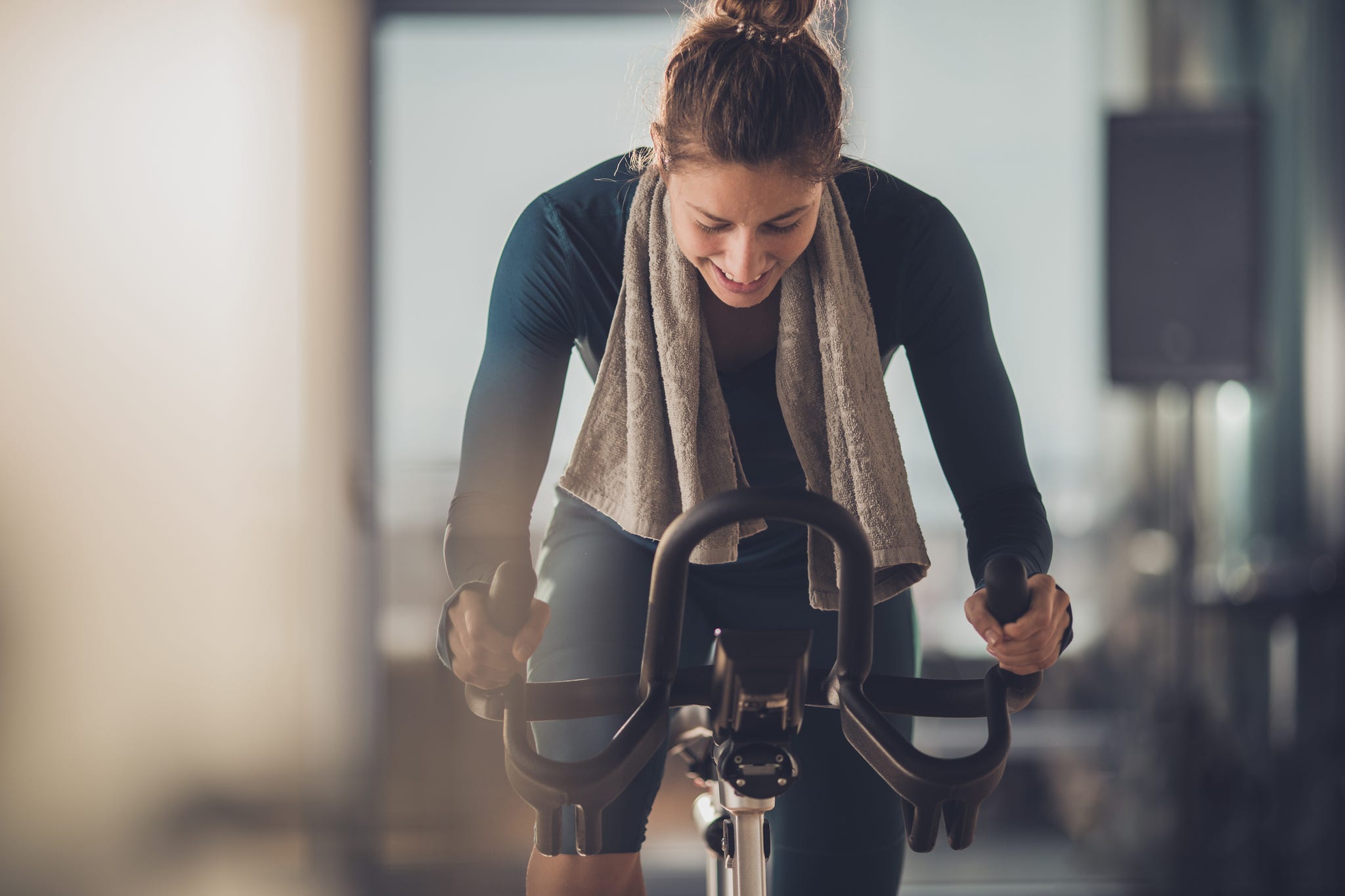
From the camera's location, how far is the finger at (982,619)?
0.67 meters

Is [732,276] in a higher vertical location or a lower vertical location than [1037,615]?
higher

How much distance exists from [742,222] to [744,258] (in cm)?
3

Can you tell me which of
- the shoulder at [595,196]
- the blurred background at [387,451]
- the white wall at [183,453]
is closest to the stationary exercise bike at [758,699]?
the shoulder at [595,196]

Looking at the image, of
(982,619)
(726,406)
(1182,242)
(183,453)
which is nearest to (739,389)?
(726,406)

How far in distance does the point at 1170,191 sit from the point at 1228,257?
6.7 inches

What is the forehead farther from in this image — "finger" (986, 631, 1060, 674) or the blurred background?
the blurred background

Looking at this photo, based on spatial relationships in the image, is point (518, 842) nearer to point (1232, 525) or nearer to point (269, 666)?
point (269, 666)

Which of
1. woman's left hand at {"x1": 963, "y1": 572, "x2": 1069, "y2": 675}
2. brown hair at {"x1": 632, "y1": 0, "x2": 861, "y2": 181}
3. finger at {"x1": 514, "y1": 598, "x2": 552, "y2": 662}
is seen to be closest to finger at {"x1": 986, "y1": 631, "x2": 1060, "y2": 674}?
woman's left hand at {"x1": 963, "y1": 572, "x2": 1069, "y2": 675}

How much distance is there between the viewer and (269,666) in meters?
2.54

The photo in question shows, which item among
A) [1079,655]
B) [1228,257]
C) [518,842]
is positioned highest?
[1228,257]

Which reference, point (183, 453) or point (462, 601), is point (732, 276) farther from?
point (183, 453)

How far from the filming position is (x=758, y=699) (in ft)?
2.12

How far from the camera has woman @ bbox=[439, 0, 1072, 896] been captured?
Answer: 0.87 meters

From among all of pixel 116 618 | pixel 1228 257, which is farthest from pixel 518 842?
pixel 1228 257
